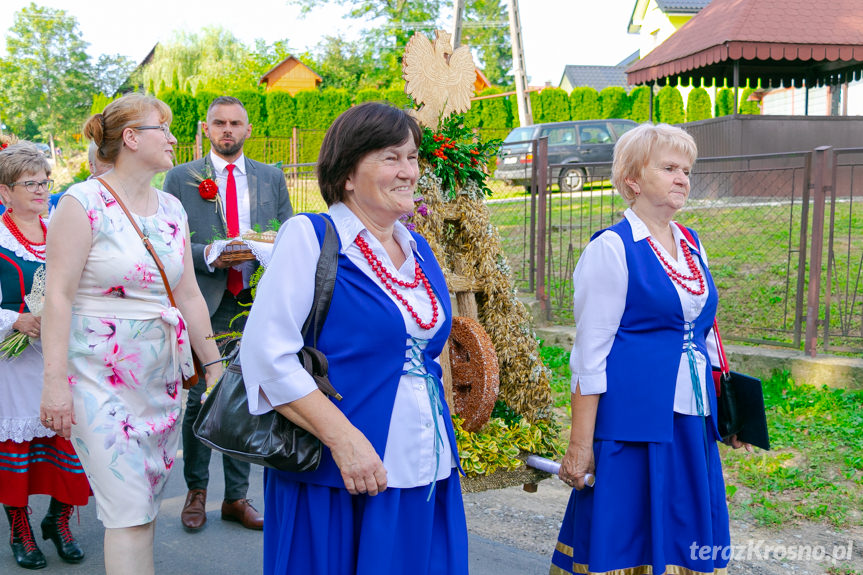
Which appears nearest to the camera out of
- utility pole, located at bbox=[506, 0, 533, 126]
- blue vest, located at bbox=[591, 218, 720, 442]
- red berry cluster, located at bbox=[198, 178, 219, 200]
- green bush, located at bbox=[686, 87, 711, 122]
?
blue vest, located at bbox=[591, 218, 720, 442]

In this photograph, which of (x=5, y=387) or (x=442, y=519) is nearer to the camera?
(x=442, y=519)

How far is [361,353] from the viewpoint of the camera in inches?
84.7

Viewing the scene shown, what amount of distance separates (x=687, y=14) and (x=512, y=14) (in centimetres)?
1461

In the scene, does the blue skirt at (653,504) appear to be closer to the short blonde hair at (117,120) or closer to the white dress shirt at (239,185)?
the short blonde hair at (117,120)

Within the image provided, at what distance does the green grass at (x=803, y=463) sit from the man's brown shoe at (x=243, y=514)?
265cm

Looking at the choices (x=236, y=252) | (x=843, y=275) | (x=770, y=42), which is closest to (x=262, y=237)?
(x=236, y=252)

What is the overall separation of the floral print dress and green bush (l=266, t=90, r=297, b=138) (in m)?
26.6

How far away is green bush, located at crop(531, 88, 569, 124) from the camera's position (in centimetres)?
2914

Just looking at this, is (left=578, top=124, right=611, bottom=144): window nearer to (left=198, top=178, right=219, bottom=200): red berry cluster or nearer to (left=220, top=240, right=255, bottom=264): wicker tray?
(left=198, top=178, right=219, bottom=200): red berry cluster

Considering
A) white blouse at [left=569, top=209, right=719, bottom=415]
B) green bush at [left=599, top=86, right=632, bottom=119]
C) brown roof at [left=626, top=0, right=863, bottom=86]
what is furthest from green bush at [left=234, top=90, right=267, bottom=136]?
white blouse at [left=569, top=209, right=719, bottom=415]

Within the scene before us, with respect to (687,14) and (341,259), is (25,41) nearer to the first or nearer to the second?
(687,14)

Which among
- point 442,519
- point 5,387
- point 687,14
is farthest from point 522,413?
point 687,14

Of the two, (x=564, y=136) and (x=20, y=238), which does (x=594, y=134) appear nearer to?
(x=564, y=136)

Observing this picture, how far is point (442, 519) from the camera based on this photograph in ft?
7.71
